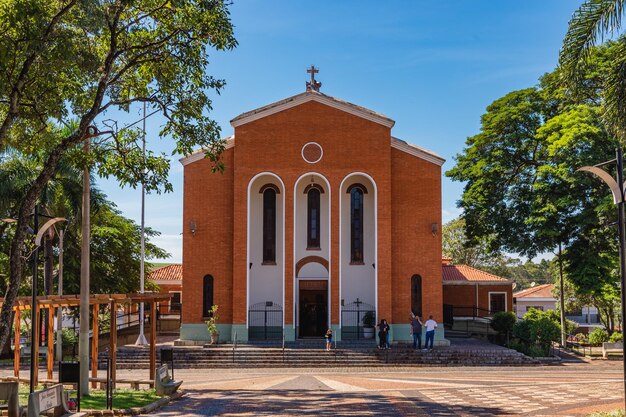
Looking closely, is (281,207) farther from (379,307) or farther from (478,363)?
(478,363)

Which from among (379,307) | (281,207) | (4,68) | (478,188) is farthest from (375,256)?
(4,68)

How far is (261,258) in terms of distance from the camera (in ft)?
102

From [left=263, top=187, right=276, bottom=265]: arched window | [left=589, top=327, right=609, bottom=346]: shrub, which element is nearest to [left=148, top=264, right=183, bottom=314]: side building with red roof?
[left=263, top=187, right=276, bottom=265]: arched window

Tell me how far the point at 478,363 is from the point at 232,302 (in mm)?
10673

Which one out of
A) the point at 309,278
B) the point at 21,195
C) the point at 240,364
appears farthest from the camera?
the point at 309,278

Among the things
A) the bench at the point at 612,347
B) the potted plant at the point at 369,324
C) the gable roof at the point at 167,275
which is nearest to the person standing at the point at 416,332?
the potted plant at the point at 369,324

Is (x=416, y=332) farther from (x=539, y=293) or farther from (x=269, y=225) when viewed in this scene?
(x=539, y=293)

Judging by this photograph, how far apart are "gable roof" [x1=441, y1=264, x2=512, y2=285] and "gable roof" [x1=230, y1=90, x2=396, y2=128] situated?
44.6ft

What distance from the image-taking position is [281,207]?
31.3m

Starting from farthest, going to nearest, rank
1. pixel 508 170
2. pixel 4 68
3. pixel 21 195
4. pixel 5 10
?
pixel 508 170
pixel 21 195
pixel 4 68
pixel 5 10

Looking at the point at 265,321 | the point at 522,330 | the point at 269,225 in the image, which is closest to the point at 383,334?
the point at 265,321

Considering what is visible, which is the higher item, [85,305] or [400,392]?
[85,305]

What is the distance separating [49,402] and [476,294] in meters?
32.1

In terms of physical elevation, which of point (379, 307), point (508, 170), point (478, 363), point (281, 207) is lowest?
point (478, 363)
